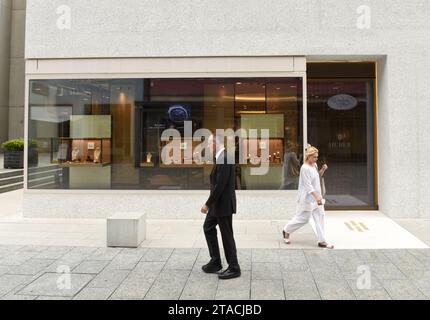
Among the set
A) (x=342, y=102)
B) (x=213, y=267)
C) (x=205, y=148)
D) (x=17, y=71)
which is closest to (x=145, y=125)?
(x=205, y=148)

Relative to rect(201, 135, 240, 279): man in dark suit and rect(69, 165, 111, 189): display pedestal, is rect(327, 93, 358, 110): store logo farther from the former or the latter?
rect(69, 165, 111, 189): display pedestal

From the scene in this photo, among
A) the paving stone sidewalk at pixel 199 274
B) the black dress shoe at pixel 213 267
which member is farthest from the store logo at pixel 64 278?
the black dress shoe at pixel 213 267

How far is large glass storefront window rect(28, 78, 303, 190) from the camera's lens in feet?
32.3

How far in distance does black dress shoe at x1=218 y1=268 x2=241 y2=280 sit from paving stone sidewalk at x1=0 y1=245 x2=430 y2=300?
7cm

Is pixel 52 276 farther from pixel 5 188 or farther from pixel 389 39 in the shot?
pixel 5 188

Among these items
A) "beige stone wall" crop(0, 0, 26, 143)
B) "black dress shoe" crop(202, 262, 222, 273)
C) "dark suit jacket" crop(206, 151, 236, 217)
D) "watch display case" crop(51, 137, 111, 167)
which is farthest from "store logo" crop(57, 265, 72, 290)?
"beige stone wall" crop(0, 0, 26, 143)


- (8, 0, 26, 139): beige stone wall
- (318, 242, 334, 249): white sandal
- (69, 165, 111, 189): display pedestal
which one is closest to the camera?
(318, 242, 334, 249): white sandal

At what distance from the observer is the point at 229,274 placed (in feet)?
17.6

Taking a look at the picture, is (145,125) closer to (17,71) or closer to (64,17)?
(64,17)

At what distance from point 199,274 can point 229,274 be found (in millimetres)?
481

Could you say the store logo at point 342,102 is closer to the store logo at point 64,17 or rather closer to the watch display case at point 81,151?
the watch display case at point 81,151

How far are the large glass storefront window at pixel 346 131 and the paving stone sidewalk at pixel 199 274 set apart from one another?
4.12 meters
